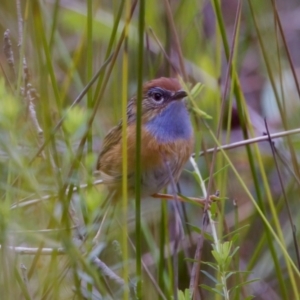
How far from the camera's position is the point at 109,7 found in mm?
3664

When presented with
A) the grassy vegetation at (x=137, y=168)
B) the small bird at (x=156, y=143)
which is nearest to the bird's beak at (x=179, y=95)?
the small bird at (x=156, y=143)

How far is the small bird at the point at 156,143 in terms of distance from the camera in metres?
2.67

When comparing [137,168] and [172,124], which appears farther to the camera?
[172,124]

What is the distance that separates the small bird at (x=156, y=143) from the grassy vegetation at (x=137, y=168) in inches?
3.1

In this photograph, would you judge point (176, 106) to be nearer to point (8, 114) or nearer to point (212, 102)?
point (212, 102)

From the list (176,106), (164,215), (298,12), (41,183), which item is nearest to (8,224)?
(41,183)

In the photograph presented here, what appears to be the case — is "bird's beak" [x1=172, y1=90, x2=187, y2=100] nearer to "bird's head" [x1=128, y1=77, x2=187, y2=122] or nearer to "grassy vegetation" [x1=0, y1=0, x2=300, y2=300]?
"bird's head" [x1=128, y1=77, x2=187, y2=122]

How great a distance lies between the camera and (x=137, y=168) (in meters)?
1.60

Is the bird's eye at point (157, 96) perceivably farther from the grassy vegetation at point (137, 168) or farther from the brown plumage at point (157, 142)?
the grassy vegetation at point (137, 168)

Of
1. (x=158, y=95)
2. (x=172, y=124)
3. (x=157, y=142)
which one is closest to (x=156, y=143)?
(x=157, y=142)

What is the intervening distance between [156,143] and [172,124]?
0.42ft

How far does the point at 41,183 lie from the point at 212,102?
1.46 metres

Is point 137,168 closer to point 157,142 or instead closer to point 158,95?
point 157,142

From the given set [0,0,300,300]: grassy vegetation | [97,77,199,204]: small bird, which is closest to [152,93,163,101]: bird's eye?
[97,77,199,204]: small bird
